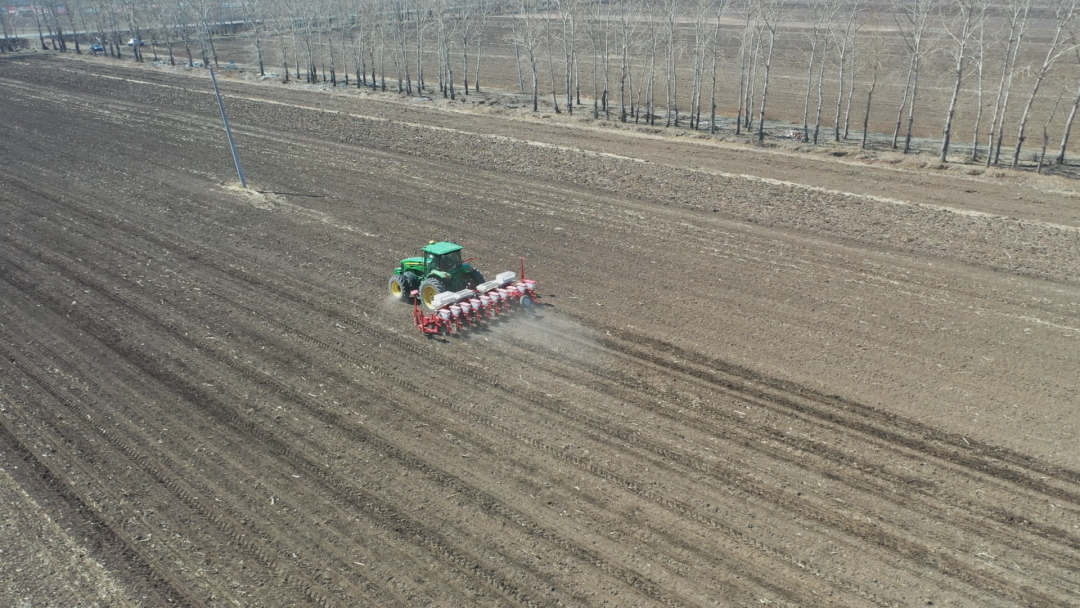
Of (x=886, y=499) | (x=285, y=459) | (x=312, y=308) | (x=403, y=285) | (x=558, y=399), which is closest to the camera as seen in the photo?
(x=886, y=499)

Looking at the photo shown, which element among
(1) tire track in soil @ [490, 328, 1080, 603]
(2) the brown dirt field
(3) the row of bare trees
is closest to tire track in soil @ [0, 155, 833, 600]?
(2) the brown dirt field

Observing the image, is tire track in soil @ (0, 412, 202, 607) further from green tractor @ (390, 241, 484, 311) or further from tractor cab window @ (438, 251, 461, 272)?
tractor cab window @ (438, 251, 461, 272)

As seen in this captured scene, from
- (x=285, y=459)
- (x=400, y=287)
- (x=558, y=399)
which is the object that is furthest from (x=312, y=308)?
(x=558, y=399)

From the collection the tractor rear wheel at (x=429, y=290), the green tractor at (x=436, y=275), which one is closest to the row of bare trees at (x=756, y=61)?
the green tractor at (x=436, y=275)

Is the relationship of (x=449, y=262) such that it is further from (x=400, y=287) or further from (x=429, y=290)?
(x=400, y=287)

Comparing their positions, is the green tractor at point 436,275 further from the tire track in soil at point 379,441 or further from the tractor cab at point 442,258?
the tire track in soil at point 379,441

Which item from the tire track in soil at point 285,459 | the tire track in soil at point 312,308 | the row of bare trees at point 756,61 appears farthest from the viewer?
the row of bare trees at point 756,61

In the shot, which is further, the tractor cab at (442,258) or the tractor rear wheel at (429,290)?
the tractor cab at (442,258)

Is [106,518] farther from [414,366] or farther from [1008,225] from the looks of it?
[1008,225]


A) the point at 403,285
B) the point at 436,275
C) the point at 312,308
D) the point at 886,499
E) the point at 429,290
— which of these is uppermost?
the point at 436,275
